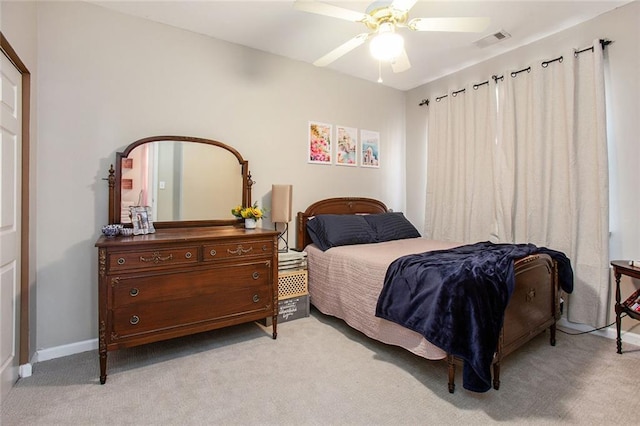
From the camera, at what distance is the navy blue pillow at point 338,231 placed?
326 centimetres

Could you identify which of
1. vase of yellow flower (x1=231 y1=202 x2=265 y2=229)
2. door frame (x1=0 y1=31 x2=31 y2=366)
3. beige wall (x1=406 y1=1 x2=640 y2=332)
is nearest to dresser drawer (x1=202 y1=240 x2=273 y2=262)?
vase of yellow flower (x1=231 y1=202 x2=265 y2=229)

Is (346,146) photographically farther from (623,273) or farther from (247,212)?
(623,273)

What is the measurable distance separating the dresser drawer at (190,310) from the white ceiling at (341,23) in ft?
7.43

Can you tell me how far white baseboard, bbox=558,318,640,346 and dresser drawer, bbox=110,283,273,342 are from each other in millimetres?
2718

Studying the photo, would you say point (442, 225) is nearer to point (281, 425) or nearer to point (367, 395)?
point (367, 395)

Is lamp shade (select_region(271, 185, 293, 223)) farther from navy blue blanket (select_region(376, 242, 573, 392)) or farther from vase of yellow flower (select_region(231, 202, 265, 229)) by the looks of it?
navy blue blanket (select_region(376, 242, 573, 392))

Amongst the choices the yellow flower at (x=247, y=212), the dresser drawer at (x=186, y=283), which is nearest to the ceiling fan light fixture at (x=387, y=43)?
the yellow flower at (x=247, y=212)

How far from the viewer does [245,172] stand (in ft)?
10.4

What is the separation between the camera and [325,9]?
1.92m

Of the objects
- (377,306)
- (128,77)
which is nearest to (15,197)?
(128,77)

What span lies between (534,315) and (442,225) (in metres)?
1.80

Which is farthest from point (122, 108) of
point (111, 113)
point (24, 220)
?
point (24, 220)

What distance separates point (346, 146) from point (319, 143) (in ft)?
1.37

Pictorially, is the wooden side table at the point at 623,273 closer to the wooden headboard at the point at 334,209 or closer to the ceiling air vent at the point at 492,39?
the ceiling air vent at the point at 492,39
